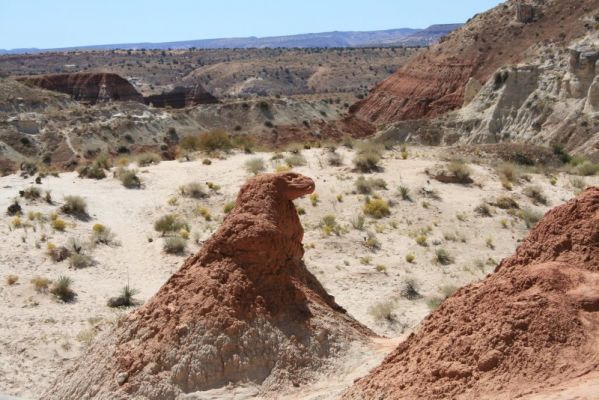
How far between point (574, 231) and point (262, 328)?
12.6 ft

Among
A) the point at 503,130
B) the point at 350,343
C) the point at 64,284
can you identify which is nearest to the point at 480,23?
the point at 503,130

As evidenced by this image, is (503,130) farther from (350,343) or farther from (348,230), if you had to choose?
(350,343)

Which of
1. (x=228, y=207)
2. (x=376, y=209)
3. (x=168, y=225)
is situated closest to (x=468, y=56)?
(x=376, y=209)

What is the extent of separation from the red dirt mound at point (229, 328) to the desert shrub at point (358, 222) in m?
9.81

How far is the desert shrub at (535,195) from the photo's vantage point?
2225 cm

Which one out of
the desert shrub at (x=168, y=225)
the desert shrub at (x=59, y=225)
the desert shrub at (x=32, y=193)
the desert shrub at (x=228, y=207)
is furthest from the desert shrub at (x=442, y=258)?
the desert shrub at (x=32, y=193)

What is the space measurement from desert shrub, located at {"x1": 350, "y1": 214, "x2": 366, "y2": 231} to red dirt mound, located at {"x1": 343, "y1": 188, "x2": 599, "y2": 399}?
41.1 feet

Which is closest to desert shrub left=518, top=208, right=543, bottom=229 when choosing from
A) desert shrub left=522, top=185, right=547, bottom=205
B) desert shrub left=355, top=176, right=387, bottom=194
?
desert shrub left=522, top=185, right=547, bottom=205

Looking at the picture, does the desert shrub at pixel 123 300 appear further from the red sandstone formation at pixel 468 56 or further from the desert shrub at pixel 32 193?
the red sandstone formation at pixel 468 56

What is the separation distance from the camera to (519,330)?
5.88 m

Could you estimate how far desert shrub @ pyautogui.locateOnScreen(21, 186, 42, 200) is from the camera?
2283cm

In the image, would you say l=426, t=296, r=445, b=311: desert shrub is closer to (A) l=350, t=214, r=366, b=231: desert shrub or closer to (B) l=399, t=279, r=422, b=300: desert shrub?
(B) l=399, t=279, r=422, b=300: desert shrub

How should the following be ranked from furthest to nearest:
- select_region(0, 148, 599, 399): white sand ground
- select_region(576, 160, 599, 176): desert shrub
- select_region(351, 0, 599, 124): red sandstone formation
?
select_region(351, 0, 599, 124): red sandstone formation < select_region(576, 160, 599, 176): desert shrub < select_region(0, 148, 599, 399): white sand ground

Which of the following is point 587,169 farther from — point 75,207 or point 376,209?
point 75,207
